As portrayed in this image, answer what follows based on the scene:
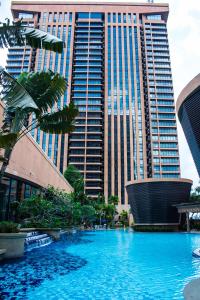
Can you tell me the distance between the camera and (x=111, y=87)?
9300 cm

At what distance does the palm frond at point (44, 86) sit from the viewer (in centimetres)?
1051

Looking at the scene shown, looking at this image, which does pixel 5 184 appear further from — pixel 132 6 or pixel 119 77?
pixel 132 6

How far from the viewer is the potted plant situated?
10.3 m

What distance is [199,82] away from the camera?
23266 mm

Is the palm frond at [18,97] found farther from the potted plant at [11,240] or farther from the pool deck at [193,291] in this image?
the potted plant at [11,240]

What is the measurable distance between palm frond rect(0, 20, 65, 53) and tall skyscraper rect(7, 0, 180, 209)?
7486cm

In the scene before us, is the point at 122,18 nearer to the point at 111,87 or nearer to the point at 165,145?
the point at 111,87

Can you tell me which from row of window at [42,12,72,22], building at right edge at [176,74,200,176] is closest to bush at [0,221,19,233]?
building at right edge at [176,74,200,176]

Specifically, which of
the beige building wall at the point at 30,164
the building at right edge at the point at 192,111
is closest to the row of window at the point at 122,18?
the building at right edge at the point at 192,111

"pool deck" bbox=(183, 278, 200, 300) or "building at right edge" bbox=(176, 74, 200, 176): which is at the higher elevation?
"building at right edge" bbox=(176, 74, 200, 176)

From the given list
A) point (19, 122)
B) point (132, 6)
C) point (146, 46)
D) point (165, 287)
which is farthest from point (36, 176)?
point (132, 6)

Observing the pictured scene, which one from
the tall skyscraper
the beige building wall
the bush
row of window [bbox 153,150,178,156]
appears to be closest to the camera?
the bush

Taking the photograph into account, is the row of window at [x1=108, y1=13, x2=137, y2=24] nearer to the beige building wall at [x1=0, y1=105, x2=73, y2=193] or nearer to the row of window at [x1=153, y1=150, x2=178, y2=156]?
the row of window at [x1=153, y1=150, x2=178, y2=156]

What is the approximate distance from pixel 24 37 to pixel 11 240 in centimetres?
757
